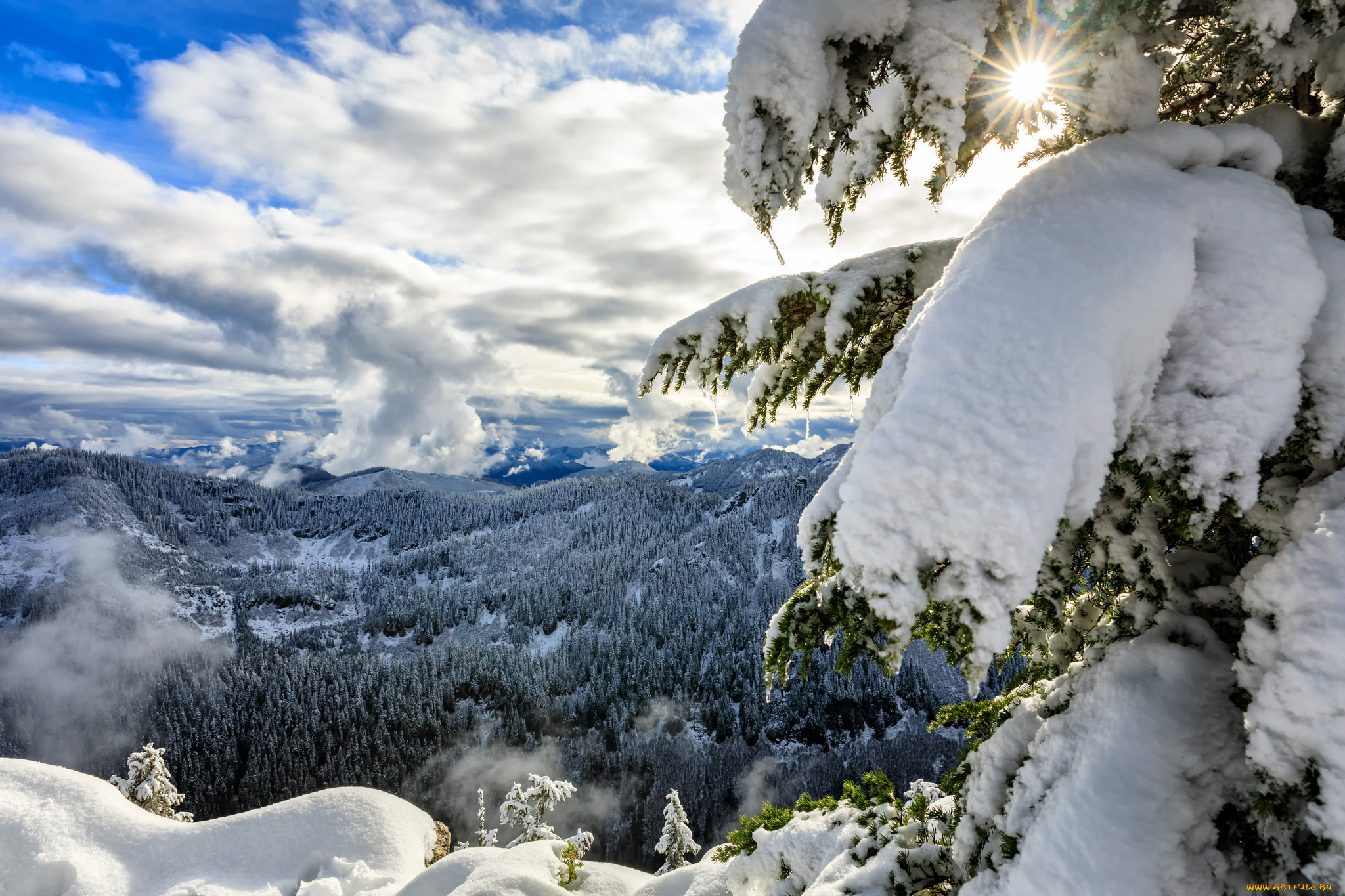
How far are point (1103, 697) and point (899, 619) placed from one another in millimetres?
1776

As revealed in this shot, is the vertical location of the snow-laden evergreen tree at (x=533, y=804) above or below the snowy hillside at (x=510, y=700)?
above

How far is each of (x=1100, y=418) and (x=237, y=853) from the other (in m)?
14.1

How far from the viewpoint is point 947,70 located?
9.09 feet

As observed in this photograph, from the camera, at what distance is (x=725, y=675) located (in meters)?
124

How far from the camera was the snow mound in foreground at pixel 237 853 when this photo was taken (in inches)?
351

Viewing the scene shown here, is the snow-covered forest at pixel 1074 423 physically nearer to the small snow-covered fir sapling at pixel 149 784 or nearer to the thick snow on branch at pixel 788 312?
the thick snow on branch at pixel 788 312

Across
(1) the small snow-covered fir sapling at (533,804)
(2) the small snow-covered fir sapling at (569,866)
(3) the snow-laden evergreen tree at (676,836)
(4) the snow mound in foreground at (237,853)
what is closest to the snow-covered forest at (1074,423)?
(2) the small snow-covered fir sapling at (569,866)

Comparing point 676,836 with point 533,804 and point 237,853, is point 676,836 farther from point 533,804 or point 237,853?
point 237,853

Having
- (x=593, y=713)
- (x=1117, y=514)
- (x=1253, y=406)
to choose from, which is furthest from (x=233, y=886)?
(x=593, y=713)

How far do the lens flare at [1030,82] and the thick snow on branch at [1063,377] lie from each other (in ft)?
2.47

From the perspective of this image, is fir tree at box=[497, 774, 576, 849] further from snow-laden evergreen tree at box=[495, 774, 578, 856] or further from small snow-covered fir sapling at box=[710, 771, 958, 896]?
small snow-covered fir sapling at box=[710, 771, 958, 896]

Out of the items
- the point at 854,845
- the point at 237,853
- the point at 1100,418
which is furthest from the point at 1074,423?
the point at 237,853

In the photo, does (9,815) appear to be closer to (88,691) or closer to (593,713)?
(593,713)

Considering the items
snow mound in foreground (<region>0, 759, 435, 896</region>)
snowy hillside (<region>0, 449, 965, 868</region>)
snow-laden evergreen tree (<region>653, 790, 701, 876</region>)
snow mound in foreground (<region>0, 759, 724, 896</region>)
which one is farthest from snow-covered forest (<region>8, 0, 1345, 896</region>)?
snowy hillside (<region>0, 449, 965, 868</region>)
